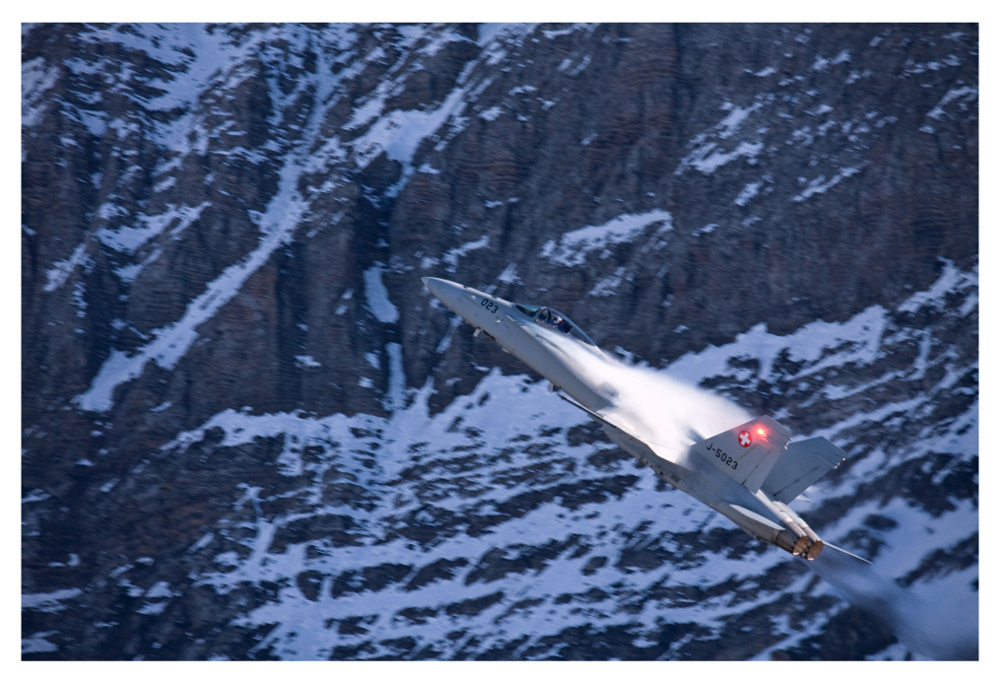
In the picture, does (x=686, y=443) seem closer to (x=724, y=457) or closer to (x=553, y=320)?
(x=724, y=457)

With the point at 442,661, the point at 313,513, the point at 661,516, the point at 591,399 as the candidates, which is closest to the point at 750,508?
the point at 591,399

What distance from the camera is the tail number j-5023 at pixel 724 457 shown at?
34156 mm

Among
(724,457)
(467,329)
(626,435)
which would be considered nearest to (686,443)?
(724,457)

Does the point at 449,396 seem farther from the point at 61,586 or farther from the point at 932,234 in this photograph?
the point at 932,234

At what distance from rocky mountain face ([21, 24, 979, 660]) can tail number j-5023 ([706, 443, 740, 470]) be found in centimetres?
1980

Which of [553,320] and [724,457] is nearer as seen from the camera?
[724,457]

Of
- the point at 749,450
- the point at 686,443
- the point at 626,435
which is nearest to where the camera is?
the point at 749,450

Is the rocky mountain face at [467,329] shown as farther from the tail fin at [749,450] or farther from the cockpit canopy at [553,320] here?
the tail fin at [749,450]

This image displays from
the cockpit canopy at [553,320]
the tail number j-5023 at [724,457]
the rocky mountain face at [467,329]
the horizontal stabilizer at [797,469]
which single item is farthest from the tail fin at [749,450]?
the rocky mountain face at [467,329]

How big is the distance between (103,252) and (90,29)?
16.6m

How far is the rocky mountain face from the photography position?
53812mm

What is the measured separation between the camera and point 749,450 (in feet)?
111

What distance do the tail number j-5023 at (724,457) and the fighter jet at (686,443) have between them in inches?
1.4

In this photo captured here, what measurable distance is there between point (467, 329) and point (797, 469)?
28.2 m
